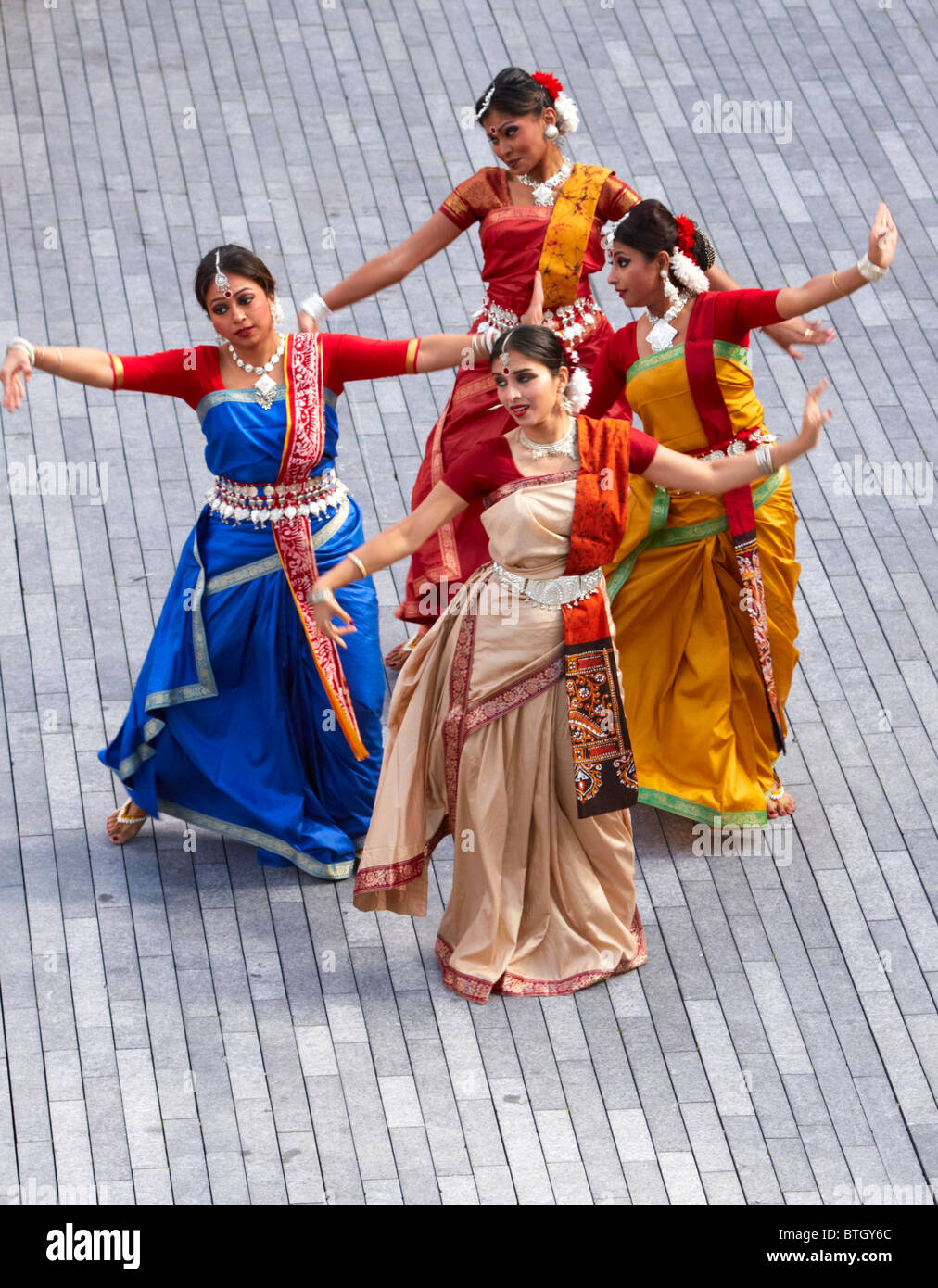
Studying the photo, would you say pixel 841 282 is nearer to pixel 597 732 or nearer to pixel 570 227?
pixel 570 227

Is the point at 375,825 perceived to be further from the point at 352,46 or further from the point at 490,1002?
the point at 352,46

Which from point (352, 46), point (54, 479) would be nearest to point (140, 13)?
point (352, 46)

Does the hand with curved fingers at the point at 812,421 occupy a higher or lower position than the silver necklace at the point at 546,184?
higher

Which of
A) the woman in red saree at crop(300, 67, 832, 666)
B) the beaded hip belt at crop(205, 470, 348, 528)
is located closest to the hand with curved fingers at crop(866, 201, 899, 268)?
the woman in red saree at crop(300, 67, 832, 666)

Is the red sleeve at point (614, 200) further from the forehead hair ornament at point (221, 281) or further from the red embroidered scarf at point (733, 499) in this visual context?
the forehead hair ornament at point (221, 281)

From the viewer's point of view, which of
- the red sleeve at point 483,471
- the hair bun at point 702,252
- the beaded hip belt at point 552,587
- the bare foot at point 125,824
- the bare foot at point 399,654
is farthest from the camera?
the bare foot at point 399,654

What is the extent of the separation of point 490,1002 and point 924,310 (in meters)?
4.63

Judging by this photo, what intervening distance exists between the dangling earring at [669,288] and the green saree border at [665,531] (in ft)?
2.07

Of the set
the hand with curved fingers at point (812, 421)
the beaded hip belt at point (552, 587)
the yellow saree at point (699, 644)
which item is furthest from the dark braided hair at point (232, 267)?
the hand with curved fingers at point (812, 421)

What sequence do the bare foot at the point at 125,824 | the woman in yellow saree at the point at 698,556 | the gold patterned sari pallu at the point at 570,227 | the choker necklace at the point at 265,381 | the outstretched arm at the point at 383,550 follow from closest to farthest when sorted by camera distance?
1. the outstretched arm at the point at 383,550
2. the choker necklace at the point at 265,381
3. the woman in yellow saree at the point at 698,556
4. the bare foot at the point at 125,824
5. the gold patterned sari pallu at the point at 570,227

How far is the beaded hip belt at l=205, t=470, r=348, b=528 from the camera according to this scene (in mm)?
6477

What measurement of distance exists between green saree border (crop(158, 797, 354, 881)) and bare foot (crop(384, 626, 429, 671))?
1.16 m

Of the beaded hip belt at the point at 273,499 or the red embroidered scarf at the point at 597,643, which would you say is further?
the beaded hip belt at the point at 273,499

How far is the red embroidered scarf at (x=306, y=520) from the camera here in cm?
635
